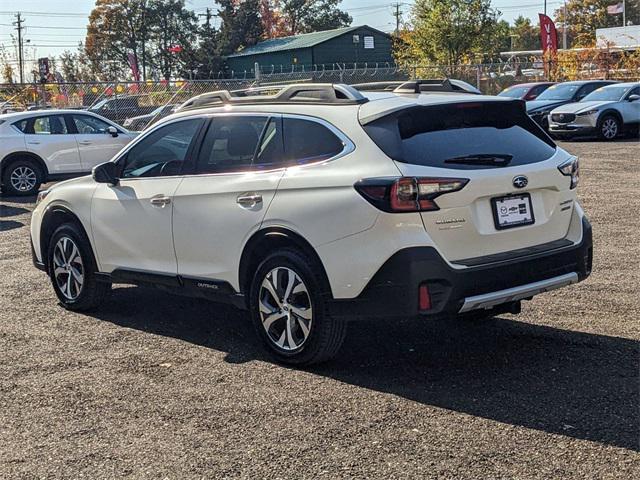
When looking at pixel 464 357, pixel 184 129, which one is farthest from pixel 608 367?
pixel 184 129

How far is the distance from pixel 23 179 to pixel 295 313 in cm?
1280

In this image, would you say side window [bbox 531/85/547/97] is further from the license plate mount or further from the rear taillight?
the rear taillight

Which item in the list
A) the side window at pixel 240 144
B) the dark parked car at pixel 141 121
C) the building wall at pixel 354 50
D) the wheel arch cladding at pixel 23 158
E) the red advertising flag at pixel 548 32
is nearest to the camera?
the side window at pixel 240 144

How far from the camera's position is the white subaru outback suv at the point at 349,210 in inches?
198

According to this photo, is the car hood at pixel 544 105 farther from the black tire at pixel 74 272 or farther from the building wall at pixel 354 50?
the building wall at pixel 354 50

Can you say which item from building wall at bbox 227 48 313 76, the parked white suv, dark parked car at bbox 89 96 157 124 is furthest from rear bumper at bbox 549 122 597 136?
building wall at bbox 227 48 313 76

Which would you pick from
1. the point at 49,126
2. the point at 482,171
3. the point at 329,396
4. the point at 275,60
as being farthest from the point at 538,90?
the point at 275,60

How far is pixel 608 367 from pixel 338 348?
168 cm

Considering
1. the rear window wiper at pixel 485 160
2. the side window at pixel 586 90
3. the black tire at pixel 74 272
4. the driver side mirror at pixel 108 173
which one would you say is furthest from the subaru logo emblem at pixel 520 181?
the side window at pixel 586 90

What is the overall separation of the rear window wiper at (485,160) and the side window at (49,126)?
530 inches

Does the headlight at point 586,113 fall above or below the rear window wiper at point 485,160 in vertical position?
below

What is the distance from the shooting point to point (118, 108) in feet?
98.5

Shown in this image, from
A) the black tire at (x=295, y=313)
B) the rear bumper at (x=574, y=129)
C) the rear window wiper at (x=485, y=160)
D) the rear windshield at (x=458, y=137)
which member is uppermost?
the rear windshield at (x=458, y=137)

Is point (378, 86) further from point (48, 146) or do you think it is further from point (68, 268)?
point (48, 146)
